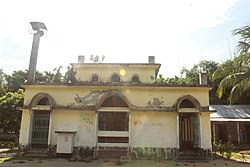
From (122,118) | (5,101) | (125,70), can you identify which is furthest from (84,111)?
(5,101)

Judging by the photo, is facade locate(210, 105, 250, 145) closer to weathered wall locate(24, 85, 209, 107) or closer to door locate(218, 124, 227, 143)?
door locate(218, 124, 227, 143)

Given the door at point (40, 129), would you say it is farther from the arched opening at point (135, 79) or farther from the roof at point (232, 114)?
the roof at point (232, 114)

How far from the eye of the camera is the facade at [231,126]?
73.7 ft

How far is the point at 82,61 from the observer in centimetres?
2183

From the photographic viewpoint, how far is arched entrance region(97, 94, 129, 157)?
14377 millimetres

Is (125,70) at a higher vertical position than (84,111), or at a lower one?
higher

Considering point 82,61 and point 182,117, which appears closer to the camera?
point 182,117

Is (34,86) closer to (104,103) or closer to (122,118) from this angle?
(104,103)

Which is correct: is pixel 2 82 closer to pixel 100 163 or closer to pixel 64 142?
pixel 64 142

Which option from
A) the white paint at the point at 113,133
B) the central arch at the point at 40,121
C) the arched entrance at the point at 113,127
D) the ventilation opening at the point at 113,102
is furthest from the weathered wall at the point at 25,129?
the ventilation opening at the point at 113,102

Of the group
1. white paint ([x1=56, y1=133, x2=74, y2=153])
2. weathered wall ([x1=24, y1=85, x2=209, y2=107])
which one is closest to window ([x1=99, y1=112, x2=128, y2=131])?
weathered wall ([x1=24, y1=85, x2=209, y2=107])

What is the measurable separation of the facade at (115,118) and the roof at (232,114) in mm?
8817

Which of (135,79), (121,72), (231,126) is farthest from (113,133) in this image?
(231,126)

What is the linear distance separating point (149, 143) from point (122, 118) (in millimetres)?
2697
